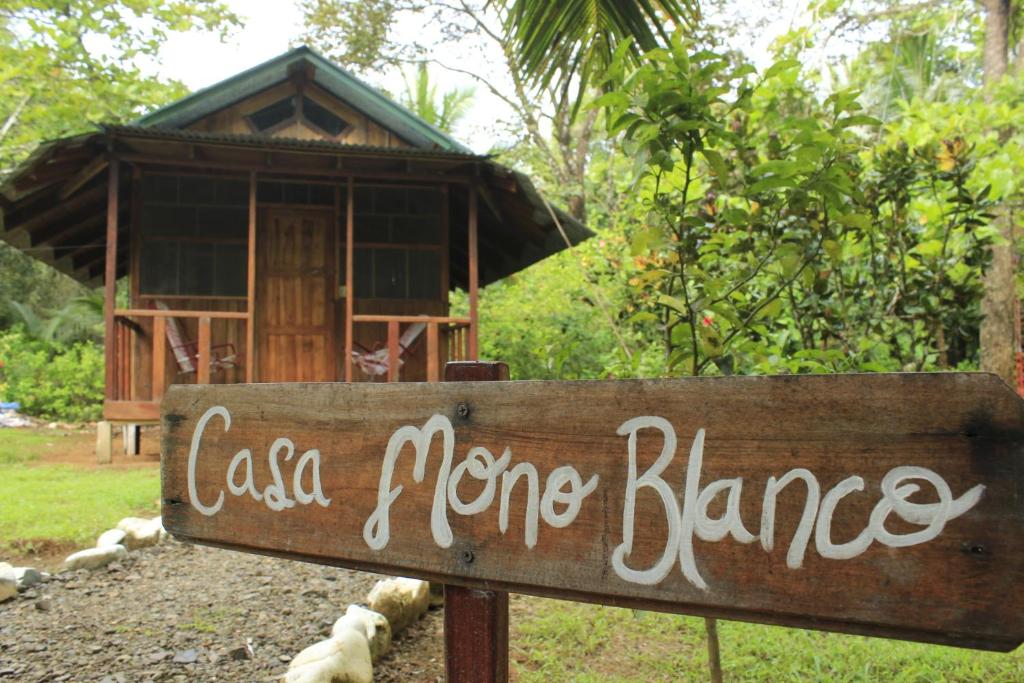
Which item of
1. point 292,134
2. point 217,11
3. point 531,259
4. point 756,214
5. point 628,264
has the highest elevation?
point 217,11

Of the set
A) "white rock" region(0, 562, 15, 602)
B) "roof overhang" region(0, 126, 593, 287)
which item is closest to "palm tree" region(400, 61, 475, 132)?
"roof overhang" region(0, 126, 593, 287)

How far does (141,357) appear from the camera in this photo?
8117 mm

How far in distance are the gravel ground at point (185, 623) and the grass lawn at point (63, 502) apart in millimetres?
925

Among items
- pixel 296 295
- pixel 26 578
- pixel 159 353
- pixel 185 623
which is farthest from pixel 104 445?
pixel 185 623

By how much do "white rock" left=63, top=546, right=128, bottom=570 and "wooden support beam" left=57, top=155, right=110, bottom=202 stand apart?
424 cm

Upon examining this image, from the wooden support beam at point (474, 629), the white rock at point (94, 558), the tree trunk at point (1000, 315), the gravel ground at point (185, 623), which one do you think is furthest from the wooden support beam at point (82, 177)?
the tree trunk at point (1000, 315)

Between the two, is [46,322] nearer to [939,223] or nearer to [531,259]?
[531,259]

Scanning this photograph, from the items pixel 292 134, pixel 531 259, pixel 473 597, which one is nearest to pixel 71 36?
pixel 292 134

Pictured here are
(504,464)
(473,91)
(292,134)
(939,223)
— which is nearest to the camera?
(504,464)

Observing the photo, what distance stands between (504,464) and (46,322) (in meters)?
21.0

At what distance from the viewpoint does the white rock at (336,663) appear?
102 inches

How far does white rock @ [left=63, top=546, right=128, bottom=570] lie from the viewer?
435 cm

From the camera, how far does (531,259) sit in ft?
33.2

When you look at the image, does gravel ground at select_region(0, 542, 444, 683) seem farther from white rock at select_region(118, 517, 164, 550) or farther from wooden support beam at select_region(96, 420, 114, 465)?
wooden support beam at select_region(96, 420, 114, 465)
